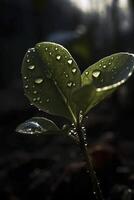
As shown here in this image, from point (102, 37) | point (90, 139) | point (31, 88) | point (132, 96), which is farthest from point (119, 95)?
point (31, 88)

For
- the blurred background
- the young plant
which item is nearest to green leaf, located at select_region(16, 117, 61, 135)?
the young plant

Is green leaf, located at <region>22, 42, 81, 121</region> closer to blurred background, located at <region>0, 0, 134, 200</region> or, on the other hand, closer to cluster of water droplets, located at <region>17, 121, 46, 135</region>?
cluster of water droplets, located at <region>17, 121, 46, 135</region>

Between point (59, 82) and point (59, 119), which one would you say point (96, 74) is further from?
point (59, 119)

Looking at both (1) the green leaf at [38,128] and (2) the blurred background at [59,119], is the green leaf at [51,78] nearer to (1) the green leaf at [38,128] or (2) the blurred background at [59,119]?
(1) the green leaf at [38,128]

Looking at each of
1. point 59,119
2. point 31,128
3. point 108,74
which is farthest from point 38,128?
point 59,119

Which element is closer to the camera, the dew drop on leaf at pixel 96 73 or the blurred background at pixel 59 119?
the dew drop on leaf at pixel 96 73

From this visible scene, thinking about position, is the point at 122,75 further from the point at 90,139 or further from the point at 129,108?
the point at 129,108

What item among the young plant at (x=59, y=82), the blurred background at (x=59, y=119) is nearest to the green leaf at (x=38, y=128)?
the young plant at (x=59, y=82)
